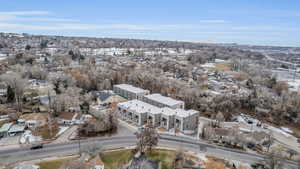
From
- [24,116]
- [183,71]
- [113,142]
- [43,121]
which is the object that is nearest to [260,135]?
[113,142]

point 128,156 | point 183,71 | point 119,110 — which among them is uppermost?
point 183,71

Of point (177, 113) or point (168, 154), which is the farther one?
point (177, 113)

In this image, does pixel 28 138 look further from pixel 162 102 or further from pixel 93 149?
pixel 162 102

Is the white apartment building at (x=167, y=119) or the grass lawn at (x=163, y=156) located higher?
the white apartment building at (x=167, y=119)

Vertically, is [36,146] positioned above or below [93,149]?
below

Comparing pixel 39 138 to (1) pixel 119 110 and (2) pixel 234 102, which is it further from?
(2) pixel 234 102

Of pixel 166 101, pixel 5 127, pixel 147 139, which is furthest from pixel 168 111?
pixel 5 127

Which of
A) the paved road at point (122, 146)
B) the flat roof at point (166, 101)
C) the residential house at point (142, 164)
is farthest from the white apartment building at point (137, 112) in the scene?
the residential house at point (142, 164)

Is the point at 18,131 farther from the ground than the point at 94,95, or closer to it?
closer to it

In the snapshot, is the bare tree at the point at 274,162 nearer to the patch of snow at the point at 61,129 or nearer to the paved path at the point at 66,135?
the paved path at the point at 66,135
